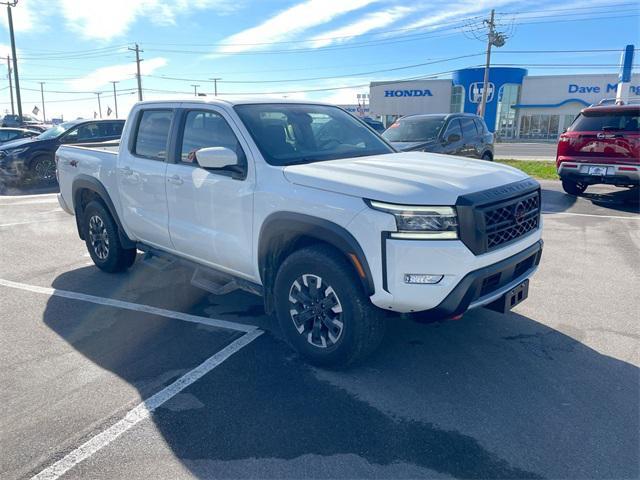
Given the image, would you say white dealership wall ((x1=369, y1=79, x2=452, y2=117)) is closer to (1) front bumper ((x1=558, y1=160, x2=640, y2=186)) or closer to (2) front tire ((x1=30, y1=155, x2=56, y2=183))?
(2) front tire ((x1=30, y1=155, x2=56, y2=183))

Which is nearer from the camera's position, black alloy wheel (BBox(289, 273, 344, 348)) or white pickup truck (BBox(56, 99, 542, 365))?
white pickup truck (BBox(56, 99, 542, 365))

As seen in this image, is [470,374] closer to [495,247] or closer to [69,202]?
[495,247]

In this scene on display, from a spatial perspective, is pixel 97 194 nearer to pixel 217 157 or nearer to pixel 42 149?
pixel 217 157

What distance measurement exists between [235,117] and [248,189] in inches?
25.7

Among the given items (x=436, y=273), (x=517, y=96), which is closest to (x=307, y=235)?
(x=436, y=273)

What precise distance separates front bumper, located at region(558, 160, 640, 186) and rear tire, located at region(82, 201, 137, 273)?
8222 millimetres

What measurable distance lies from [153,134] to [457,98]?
168 feet

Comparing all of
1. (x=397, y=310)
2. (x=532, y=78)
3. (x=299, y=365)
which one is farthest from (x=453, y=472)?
(x=532, y=78)

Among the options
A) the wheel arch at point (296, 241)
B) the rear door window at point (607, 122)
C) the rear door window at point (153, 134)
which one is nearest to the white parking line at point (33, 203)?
the rear door window at point (153, 134)

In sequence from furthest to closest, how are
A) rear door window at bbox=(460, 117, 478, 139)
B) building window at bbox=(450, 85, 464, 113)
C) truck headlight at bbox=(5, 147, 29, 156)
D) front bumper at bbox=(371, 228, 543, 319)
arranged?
building window at bbox=(450, 85, 464, 113), truck headlight at bbox=(5, 147, 29, 156), rear door window at bbox=(460, 117, 478, 139), front bumper at bbox=(371, 228, 543, 319)

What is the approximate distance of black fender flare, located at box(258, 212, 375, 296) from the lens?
313cm

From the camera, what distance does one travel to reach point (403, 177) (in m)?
3.29

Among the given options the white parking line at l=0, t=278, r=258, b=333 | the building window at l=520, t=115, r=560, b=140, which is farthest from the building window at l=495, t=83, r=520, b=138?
the white parking line at l=0, t=278, r=258, b=333

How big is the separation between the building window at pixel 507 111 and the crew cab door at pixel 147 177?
4980 cm
